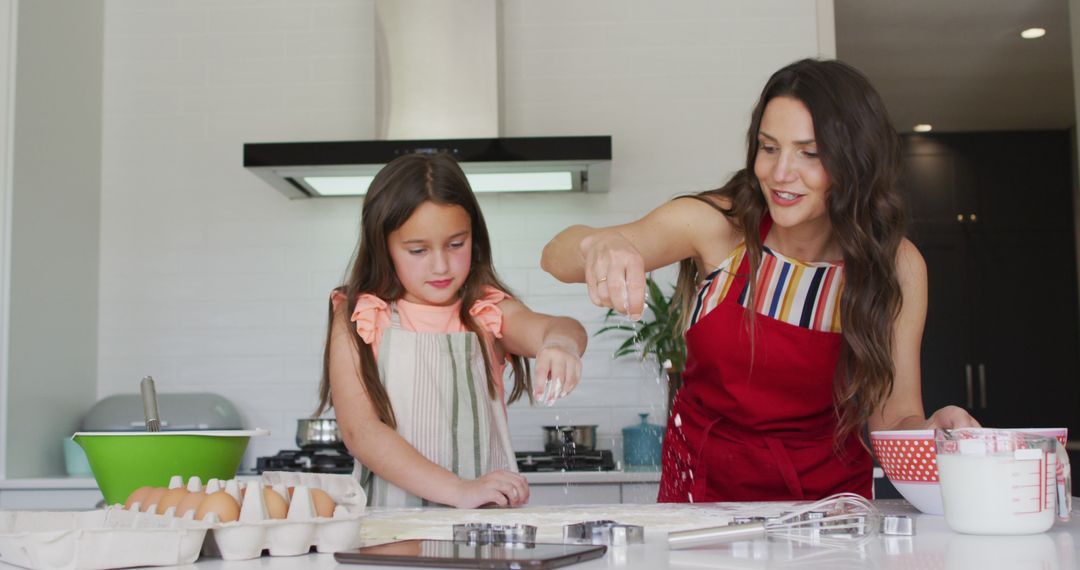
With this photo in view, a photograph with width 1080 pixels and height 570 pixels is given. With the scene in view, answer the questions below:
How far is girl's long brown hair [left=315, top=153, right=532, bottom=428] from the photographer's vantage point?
72.3 inches

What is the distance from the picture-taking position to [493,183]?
10.9 ft

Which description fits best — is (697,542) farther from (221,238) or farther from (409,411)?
(221,238)

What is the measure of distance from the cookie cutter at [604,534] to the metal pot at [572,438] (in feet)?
7.04

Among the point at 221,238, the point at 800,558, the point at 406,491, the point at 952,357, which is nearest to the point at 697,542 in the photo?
the point at 800,558

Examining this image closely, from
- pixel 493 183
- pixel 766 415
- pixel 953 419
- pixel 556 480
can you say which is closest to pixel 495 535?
pixel 953 419

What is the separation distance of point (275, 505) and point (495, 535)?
0.61 feet

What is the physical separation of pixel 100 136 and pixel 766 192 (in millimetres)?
2747

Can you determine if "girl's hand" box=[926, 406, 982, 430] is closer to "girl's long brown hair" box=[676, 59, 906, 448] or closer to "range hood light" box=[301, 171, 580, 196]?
"girl's long brown hair" box=[676, 59, 906, 448]

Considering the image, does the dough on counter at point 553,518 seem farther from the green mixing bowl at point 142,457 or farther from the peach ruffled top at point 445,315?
the peach ruffled top at point 445,315

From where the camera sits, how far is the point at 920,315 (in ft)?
5.27

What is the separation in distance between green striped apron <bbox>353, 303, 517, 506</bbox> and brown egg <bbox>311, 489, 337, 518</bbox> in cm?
85

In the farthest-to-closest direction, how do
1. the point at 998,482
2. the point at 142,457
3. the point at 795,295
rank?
the point at 795,295 < the point at 142,457 < the point at 998,482

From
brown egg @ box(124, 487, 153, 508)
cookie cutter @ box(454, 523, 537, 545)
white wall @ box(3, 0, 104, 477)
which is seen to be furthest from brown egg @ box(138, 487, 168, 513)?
white wall @ box(3, 0, 104, 477)

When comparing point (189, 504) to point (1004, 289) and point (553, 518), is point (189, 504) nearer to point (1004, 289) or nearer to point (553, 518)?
point (553, 518)
